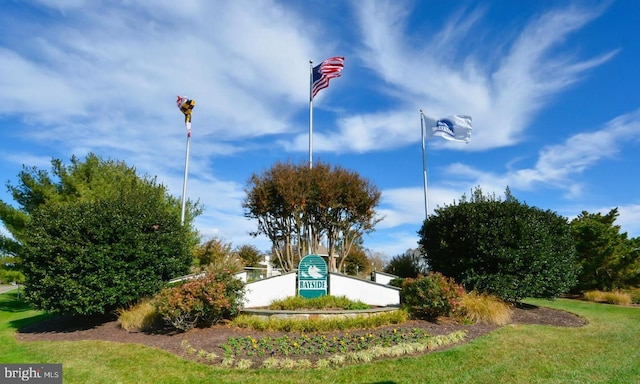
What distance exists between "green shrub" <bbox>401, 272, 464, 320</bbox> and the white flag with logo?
9911 millimetres

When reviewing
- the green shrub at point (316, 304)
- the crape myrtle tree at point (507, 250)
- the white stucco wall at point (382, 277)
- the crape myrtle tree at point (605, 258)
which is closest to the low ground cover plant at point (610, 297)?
the crape myrtle tree at point (605, 258)

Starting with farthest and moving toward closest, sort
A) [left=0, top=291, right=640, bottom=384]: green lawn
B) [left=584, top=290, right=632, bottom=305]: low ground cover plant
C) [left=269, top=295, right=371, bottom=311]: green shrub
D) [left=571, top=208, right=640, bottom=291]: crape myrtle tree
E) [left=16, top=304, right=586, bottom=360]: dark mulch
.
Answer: [left=571, top=208, right=640, bottom=291]: crape myrtle tree, [left=584, top=290, right=632, bottom=305]: low ground cover plant, [left=269, top=295, right=371, bottom=311]: green shrub, [left=16, top=304, right=586, bottom=360]: dark mulch, [left=0, top=291, right=640, bottom=384]: green lawn

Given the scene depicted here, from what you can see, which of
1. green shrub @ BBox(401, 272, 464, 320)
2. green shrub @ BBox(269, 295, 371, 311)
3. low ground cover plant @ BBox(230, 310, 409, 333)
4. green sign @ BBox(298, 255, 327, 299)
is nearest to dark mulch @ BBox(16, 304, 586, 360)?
low ground cover plant @ BBox(230, 310, 409, 333)

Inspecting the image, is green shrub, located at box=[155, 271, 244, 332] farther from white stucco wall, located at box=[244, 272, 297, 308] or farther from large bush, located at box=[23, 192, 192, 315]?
white stucco wall, located at box=[244, 272, 297, 308]

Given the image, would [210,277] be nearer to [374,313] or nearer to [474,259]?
[374,313]

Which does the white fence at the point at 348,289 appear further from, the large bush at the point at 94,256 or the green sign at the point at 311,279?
the large bush at the point at 94,256

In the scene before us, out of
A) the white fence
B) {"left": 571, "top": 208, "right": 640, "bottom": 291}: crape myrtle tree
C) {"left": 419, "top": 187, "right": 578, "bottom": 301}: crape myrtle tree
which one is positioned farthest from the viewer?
{"left": 571, "top": 208, "right": 640, "bottom": 291}: crape myrtle tree

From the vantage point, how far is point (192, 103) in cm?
1833

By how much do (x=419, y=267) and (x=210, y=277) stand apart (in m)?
12.1

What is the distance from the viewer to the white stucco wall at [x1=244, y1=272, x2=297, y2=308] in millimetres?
12703

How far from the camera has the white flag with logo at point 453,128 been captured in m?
18.6

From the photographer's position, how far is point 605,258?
732 inches

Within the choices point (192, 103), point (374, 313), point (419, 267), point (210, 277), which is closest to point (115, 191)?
point (192, 103)

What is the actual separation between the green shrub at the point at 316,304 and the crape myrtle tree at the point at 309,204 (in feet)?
18.9
